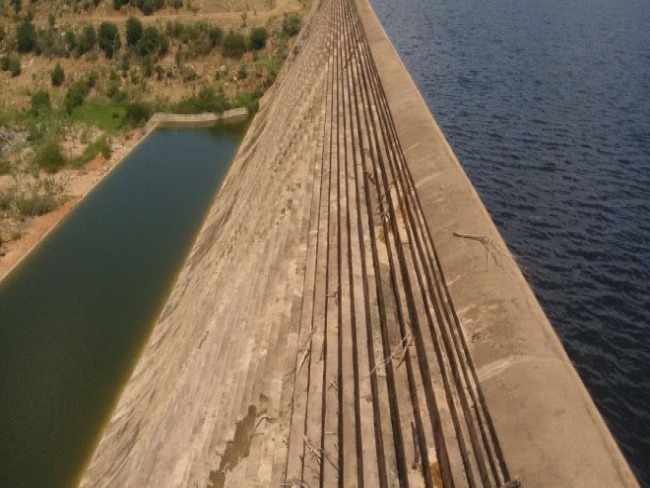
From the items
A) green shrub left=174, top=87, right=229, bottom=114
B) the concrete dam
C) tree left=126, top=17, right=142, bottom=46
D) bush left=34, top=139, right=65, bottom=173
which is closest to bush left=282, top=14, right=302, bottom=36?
green shrub left=174, top=87, right=229, bottom=114

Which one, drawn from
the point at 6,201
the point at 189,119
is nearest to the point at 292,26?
the point at 189,119

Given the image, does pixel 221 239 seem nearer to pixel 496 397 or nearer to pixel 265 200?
pixel 265 200

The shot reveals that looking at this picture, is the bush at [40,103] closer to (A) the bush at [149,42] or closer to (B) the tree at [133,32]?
(A) the bush at [149,42]

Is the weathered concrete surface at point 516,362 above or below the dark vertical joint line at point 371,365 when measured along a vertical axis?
above

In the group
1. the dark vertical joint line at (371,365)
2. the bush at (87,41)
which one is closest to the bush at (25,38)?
the bush at (87,41)

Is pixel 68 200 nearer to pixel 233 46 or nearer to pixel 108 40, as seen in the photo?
pixel 108 40
